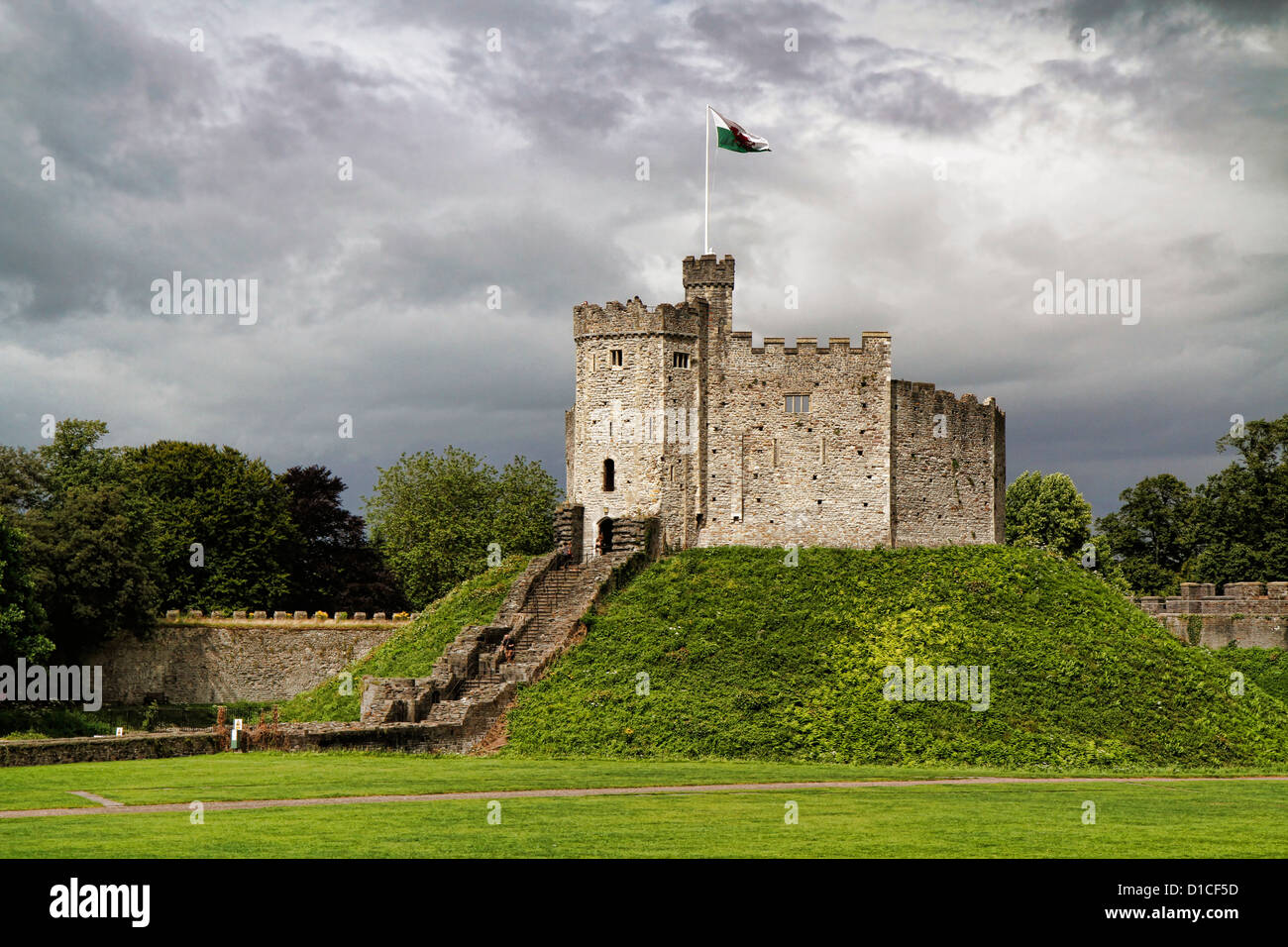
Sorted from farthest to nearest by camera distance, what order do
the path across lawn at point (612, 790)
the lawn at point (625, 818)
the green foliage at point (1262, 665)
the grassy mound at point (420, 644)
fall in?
1. the green foliage at point (1262, 665)
2. the grassy mound at point (420, 644)
3. the path across lawn at point (612, 790)
4. the lawn at point (625, 818)

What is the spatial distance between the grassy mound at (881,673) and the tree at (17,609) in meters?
19.4

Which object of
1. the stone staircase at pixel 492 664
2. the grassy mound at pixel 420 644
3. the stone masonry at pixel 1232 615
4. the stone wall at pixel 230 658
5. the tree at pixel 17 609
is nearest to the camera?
the stone staircase at pixel 492 664

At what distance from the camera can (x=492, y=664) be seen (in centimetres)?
4353

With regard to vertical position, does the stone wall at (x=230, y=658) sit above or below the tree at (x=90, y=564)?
below

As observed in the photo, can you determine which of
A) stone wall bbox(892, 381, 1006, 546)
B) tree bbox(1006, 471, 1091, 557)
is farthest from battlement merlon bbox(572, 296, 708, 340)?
tree bbox(1006, 471, 1091, 557)

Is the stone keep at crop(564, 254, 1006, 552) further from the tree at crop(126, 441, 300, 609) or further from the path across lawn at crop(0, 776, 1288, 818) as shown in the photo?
the tree at crop(126, 441, 300, 609)

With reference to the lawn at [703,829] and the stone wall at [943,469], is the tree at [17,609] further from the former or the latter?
the stone wall at [943,469]

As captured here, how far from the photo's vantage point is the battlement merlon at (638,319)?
51469mm

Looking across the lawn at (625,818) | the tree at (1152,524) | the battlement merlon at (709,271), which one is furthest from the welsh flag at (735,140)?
the tree at (1152,524)

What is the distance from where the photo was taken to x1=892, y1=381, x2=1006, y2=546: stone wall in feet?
173

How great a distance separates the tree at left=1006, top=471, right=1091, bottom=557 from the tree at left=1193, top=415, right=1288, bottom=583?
1013cm

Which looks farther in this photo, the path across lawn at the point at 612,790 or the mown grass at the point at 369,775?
the mown grass at the point at 369,775
